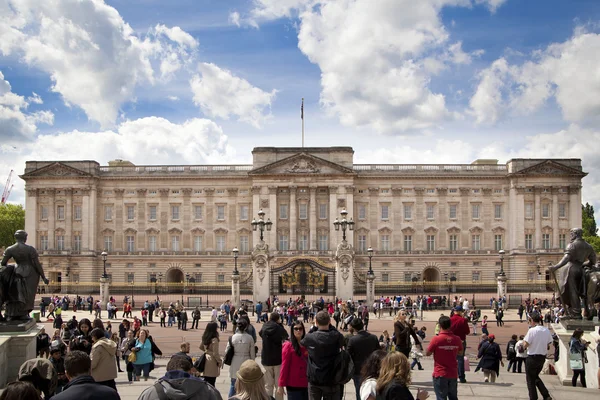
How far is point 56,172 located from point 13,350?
6015 centimetres

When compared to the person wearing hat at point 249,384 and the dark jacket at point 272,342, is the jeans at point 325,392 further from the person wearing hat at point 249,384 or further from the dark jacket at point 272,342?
the person wearing hat at point 249,384

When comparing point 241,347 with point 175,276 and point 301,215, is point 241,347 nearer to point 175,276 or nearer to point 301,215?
point 301,215

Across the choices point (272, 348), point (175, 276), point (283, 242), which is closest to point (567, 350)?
point (272, 348)

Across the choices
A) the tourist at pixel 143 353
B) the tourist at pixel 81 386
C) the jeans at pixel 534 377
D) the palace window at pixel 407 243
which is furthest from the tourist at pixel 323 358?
the palace window at pixel 407 243

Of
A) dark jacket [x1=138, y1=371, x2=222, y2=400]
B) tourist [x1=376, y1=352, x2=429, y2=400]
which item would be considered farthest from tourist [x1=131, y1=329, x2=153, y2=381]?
tourist [x1=376, y1=352, x2=429, y2=400]

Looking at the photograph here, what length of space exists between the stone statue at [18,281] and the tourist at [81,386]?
8753 mm

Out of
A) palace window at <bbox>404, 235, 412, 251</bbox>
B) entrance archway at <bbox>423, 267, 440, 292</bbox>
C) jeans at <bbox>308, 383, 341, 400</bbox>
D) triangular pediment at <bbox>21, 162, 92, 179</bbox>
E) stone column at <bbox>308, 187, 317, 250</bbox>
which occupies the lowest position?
entrance archway at <bbox>423, 267, 440, 292</bbox>

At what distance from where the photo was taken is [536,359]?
45.8ft

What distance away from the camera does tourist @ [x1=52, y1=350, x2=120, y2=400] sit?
7059mm

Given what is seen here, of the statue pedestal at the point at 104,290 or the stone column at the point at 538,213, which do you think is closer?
the statue pedestal at the point at 104,290

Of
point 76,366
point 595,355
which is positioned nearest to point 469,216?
point 595,355

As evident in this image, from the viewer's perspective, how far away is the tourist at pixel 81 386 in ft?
23.2

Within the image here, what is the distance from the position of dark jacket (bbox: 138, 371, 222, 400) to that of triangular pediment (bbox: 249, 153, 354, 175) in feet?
209

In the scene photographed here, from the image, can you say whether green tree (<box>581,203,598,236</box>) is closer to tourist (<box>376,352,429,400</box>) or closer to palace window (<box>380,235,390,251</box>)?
palace window (<box>380,235,390,251</box>)
